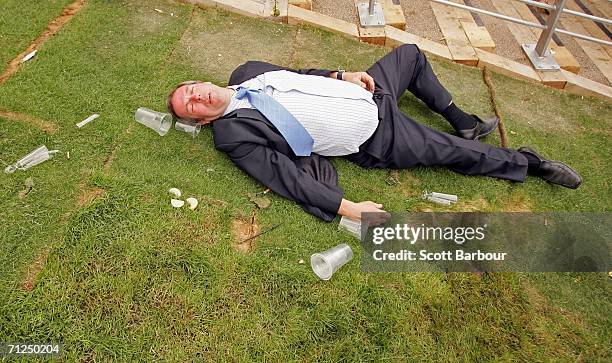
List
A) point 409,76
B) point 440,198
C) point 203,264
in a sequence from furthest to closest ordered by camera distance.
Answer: point 409,76 → point 440,198 → point 203,264

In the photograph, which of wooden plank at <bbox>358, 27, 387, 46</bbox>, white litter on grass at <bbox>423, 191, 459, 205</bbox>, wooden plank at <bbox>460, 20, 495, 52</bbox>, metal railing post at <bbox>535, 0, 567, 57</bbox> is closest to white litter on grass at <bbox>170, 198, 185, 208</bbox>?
white litter on grass at <bbox>423, 191, 459, 205</bbox>

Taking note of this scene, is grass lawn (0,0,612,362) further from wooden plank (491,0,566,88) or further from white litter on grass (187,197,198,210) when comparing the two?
wooden plank (491,0,566,88)

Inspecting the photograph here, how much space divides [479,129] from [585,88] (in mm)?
1747

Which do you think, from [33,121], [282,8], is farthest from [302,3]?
[33,121]

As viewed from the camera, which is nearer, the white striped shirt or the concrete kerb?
the white striped shirt

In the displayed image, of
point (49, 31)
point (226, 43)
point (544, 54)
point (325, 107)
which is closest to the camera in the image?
point (325, 107)

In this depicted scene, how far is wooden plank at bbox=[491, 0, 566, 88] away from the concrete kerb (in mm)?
62

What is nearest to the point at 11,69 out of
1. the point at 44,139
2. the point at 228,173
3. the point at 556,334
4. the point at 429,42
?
the point at 44,139

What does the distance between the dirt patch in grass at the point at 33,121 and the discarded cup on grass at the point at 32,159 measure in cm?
21

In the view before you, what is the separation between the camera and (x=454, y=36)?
15.9ft

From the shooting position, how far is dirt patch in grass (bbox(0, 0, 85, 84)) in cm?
358

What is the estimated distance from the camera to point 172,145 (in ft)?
10.4

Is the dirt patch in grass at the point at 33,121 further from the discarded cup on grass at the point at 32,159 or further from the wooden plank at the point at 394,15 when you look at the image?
the wooden plank at the point at 394,15

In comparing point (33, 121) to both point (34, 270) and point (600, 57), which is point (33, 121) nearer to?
point (34, 270)
